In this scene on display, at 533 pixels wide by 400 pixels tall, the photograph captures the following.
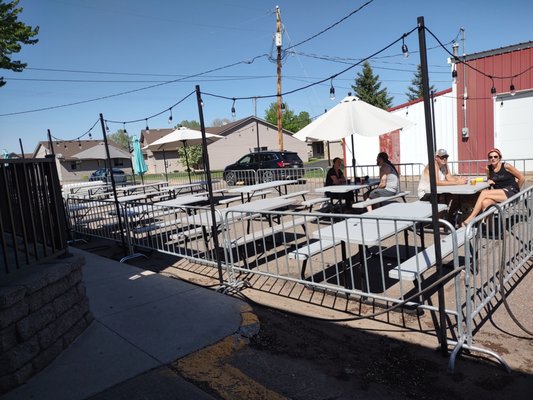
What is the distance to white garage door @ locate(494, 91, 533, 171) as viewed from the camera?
46.4ft

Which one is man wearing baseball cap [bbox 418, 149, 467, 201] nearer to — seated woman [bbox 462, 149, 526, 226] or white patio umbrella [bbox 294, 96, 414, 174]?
seated woman [bbox 462, 149, 526, 226]

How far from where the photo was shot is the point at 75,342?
3547 mm

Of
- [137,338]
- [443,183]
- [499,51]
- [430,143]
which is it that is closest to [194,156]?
[499,51]

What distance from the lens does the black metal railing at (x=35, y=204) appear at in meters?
3.39

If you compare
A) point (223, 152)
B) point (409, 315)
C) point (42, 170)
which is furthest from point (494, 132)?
point (223, 152)

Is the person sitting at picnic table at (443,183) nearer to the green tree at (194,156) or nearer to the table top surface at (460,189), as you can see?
the table top surface at (460,189)

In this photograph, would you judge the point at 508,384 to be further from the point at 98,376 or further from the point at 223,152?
the point at 223,152

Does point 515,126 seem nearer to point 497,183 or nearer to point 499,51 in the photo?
point 499,51

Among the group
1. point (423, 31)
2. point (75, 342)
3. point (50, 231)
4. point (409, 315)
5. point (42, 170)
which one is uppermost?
point (423, 31)

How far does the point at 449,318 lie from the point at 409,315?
1.35 feet

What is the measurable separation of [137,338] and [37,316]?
0.87 metres

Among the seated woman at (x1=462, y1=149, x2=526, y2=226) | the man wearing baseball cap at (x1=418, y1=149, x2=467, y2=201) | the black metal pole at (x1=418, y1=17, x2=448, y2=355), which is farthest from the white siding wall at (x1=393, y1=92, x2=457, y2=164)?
the black metal pole at (x1=418, y1=17, x2=448, y2=355)

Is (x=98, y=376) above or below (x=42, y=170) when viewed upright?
below

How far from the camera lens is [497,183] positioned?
6.59 meters
